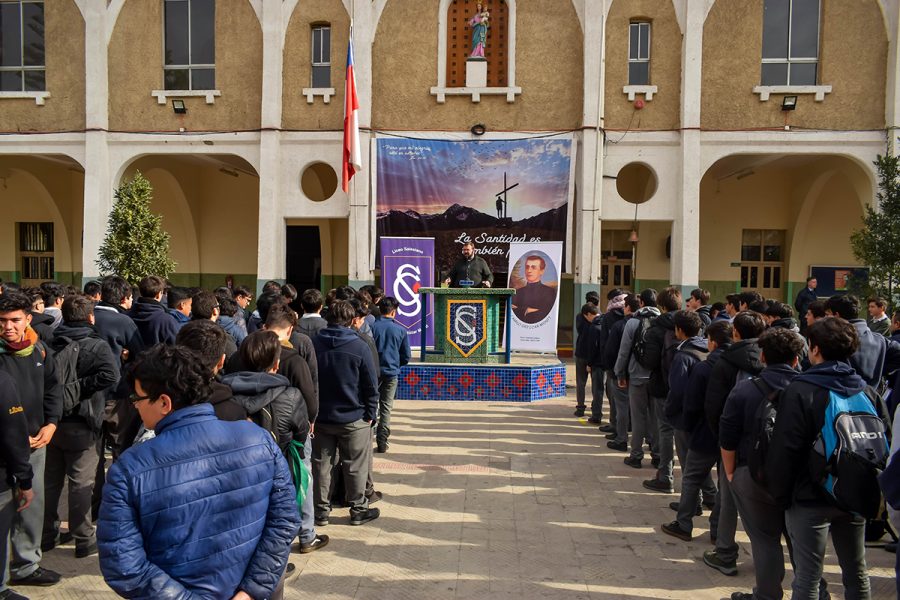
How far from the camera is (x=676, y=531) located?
16.6ft

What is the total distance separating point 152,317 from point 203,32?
457 inches

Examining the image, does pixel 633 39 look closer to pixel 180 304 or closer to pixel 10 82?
pixel 180 304

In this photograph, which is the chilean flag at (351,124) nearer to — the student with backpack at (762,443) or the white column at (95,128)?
the white column at (95,128)

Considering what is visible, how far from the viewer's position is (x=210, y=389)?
222cm

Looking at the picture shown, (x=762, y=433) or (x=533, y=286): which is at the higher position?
(x=533, y=286)

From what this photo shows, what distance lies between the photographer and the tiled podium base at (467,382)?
10.5m

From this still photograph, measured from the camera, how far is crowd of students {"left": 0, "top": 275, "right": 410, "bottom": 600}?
2072mm

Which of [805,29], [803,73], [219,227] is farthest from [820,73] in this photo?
[219,227]

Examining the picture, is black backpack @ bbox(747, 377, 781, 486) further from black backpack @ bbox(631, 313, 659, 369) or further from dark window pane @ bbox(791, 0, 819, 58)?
dark window pane @ bbox(791, 0, 819, 58)

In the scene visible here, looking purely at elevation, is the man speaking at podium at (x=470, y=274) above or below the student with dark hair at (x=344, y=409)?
above

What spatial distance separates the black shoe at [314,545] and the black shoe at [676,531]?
9.02 feet

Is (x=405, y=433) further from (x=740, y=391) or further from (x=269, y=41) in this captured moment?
(x=269, y=41)

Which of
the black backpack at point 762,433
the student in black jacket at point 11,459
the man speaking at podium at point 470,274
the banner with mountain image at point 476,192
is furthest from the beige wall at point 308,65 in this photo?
the black backpack at point 762,433

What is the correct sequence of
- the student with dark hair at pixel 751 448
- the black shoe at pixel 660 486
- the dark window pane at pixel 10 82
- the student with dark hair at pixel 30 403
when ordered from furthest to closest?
the dark window pane at pixel 10 82 < the black shoe at pixel 660 486 < the student with dark hair at pixel 30 403 < the student with dark hair at pixel 751 448
